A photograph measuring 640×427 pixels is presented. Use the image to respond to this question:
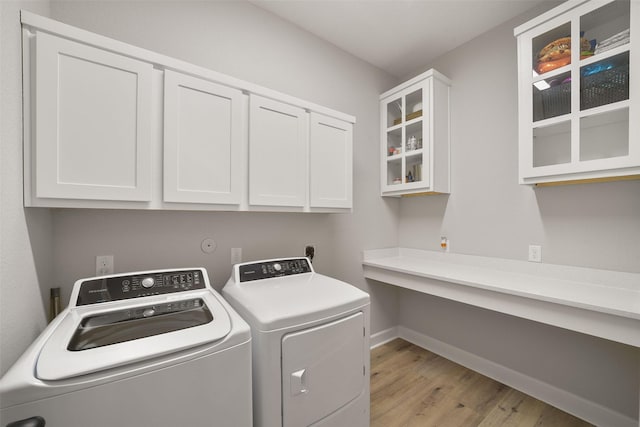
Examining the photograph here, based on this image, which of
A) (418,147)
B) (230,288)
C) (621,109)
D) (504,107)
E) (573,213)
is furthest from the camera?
(418,147)

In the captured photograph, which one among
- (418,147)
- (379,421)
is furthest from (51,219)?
(418,147)

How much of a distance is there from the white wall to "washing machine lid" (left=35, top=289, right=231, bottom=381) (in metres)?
2.18

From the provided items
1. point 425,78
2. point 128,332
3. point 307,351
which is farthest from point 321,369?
point 425,78

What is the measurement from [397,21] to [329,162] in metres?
1.36

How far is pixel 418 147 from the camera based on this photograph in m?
2.45

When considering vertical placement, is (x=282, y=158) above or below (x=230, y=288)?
above

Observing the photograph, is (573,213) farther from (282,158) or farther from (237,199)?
(237,199)

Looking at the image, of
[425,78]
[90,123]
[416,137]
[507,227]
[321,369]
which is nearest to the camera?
[90,123]

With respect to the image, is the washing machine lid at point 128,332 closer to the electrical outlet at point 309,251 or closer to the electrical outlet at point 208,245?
the electrical outlet at point 208,245

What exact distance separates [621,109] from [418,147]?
50.0 inches

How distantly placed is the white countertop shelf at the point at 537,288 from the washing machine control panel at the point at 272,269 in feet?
2.88

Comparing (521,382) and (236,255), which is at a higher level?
(236,255)

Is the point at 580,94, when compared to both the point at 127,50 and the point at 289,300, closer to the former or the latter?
the point at 289,300

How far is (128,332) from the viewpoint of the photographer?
38.2 inches
